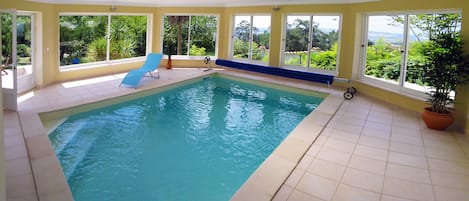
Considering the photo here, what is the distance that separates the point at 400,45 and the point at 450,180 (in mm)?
4456

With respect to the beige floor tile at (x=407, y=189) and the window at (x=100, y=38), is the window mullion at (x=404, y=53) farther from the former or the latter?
the window at (x=100, y=38)

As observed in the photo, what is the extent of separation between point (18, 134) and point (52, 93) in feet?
9.58

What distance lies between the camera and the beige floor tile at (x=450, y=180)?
13.3 ft

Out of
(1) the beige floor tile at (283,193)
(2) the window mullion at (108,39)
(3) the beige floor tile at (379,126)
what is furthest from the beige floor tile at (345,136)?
(2) the window mullion at (108,39)

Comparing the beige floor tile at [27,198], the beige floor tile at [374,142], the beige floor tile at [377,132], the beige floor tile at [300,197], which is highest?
the beige floor tile at [377,132]

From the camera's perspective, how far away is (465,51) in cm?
606

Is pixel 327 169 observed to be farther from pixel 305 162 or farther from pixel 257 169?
pixel 257 169

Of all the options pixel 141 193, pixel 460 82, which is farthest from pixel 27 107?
pixel 460 82

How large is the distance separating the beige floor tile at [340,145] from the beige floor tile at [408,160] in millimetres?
524

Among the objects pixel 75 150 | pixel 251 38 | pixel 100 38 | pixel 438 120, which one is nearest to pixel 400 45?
pixel 438 120

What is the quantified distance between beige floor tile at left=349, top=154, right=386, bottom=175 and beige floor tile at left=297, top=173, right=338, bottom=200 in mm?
629

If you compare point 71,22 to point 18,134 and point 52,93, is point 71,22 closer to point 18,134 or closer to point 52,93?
point 52,93

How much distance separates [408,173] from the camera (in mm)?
4340

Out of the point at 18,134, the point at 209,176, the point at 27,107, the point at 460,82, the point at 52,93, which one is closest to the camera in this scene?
the point at 209,176
